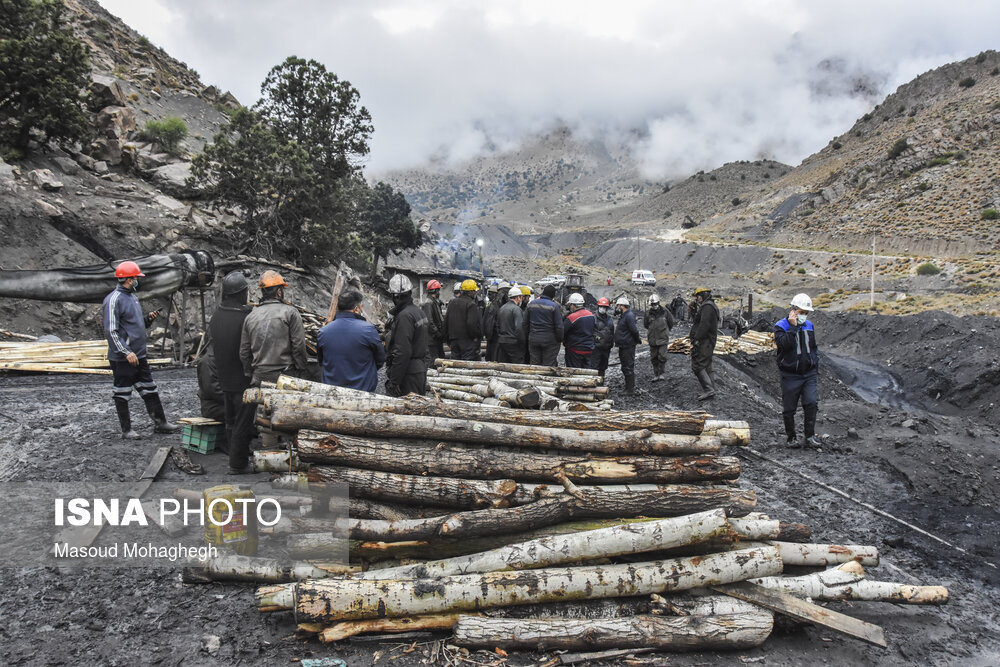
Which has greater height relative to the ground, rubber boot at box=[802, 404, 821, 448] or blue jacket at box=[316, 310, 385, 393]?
blue jacket at box=[316, 310, 385, 393]

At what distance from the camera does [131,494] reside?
16.6ft

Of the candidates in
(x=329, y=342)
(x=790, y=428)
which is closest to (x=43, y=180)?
(x=329, y=342)

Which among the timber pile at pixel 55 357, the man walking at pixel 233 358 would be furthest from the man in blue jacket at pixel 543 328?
the timber pile at pixel 55 357

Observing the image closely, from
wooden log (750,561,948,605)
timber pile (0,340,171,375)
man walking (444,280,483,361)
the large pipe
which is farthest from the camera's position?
timber pile (0,340,171,375)

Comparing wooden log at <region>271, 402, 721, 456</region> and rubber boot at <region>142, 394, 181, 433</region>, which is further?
rubber boot at <region>142, 394, 181, 433</region>

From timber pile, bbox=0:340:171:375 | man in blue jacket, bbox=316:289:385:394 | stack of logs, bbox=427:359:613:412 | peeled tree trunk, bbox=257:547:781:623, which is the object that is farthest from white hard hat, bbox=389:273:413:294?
timber pile, bbox=0:340:171:375

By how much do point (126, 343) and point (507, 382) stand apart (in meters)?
4.80

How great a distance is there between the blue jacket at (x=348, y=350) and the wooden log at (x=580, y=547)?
92.8 inches

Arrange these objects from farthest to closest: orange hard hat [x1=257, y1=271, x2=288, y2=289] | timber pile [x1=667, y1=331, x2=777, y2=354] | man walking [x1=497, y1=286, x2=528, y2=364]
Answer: timber pile [x1=667, y1=331, x2=777, y2=354] < man walking [x1=497, y1=286, x2=528, y2=364] < orange hard hat [x1=257, y1=271, x2=288, y2=289]

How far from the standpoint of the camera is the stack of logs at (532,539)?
128 inches

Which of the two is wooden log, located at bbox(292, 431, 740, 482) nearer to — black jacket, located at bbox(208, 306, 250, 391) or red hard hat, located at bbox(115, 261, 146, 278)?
black jacket, located at bbox(208, 306, 250, 391)

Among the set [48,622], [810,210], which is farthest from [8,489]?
[810,210]

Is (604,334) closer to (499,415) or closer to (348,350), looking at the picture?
(348,350)

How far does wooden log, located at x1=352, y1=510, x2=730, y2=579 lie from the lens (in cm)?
342
